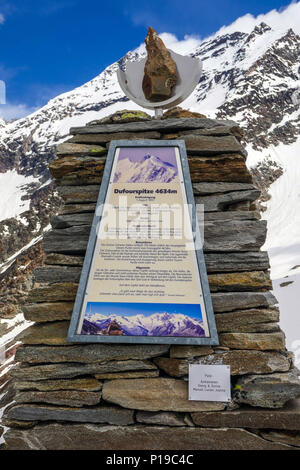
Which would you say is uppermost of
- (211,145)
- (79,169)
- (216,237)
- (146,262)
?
(211,145)

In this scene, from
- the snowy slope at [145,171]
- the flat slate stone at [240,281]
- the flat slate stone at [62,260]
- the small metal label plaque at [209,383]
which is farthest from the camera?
the snowy slope at [145,171]

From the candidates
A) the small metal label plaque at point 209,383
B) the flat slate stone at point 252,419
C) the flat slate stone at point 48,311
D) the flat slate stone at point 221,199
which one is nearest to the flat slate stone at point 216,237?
the flat slate stone at point 221,199

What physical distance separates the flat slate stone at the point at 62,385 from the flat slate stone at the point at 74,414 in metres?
0.17

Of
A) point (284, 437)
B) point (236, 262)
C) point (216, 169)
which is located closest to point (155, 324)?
point (236, 262)

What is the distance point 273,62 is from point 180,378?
112362mm

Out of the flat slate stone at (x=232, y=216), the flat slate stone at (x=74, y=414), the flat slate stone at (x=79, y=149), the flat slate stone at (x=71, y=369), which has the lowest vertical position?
the flat slate stone at (x=74, y=414)

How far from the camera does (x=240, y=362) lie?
11.6 ft

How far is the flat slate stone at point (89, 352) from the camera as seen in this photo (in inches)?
143

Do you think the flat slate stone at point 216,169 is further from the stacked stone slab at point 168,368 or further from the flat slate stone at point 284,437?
the flat slate stone at point 284,437

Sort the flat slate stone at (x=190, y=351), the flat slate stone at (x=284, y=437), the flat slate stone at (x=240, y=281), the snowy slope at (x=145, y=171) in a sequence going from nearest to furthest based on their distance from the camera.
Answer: the flat slate stone at (x=284, y=437) → the flat slate stone at (x=190, y=351) → the flat slate stone at (x=240, y=281) → the snowy slope at (x=145, y=171)

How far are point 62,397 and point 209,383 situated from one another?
1451 mm

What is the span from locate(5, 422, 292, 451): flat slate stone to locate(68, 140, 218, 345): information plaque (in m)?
0.81

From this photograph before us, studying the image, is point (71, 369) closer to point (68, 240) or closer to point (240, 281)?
point (68, 240)

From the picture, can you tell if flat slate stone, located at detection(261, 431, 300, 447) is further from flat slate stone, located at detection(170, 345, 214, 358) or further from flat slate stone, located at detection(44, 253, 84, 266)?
flat slate stone, located at detection(44, 253, 84, 266)
